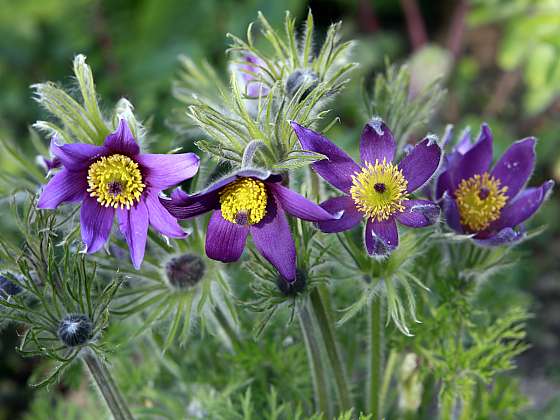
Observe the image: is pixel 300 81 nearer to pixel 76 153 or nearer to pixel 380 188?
pixel 380 188

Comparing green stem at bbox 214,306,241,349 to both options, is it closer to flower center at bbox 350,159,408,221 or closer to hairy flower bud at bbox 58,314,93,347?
hairy flower bud at bbox 58,314,93,347

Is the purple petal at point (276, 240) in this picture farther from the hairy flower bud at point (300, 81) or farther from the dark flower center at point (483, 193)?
the dark flower center at point (483, 193)

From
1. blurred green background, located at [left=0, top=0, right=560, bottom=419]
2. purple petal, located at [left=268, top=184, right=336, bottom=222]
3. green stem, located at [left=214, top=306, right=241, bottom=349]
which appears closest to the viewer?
purple petal, located at [left=268, top=184, right=336, bottom=222]

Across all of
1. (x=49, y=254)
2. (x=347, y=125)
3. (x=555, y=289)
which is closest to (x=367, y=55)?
(x=347, y=125)

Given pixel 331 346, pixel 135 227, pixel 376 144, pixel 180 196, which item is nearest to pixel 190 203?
pixel 180 196

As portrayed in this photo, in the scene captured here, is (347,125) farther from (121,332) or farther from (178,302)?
(178,302)

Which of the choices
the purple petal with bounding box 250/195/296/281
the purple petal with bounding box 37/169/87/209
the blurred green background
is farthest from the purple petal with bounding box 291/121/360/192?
the blurred green background
